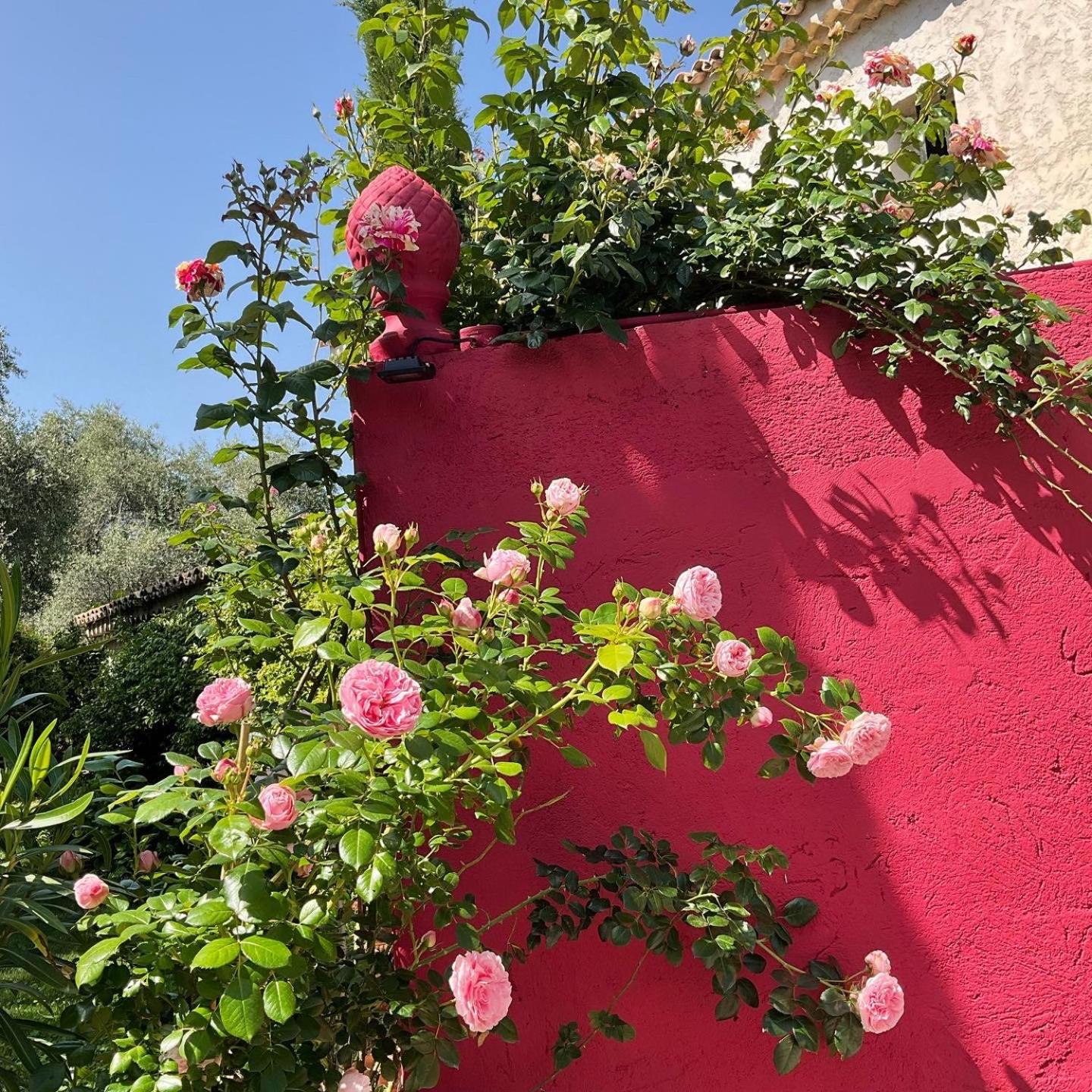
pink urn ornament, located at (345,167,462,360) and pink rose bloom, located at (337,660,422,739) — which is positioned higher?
pink urn ornament, located at (345,167,462,360)

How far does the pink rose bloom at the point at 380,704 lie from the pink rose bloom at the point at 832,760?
79 cm

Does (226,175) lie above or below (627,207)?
above

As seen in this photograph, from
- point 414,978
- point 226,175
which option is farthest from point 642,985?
point 226,175

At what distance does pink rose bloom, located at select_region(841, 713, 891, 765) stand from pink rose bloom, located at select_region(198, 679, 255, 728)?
1.15 metres

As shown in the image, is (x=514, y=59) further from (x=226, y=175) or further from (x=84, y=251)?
(x=84, y=251)

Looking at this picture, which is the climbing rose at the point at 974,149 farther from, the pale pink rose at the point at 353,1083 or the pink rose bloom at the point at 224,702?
the pale pink rose at the point at 353,1083

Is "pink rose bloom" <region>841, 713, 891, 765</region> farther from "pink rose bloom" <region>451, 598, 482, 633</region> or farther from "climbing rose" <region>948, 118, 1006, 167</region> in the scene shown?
"climbing rose" <region>948, 118, 1006, 167</region>

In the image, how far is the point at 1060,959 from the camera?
1.79 metres

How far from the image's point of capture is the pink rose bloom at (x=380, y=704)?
1117 mm

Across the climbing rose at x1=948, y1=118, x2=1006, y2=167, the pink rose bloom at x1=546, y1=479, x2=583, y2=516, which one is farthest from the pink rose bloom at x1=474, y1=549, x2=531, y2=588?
the climbing rose at x1=948, y1=118, x2=1006, y2=167

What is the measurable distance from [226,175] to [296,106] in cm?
99

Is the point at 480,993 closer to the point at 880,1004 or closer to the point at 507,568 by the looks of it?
the point at 507,568

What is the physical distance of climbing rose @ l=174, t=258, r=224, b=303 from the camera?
1956 mm

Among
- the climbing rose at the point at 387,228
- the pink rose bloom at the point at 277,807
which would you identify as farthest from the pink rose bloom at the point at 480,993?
the climbing rose at the point at 387,228
